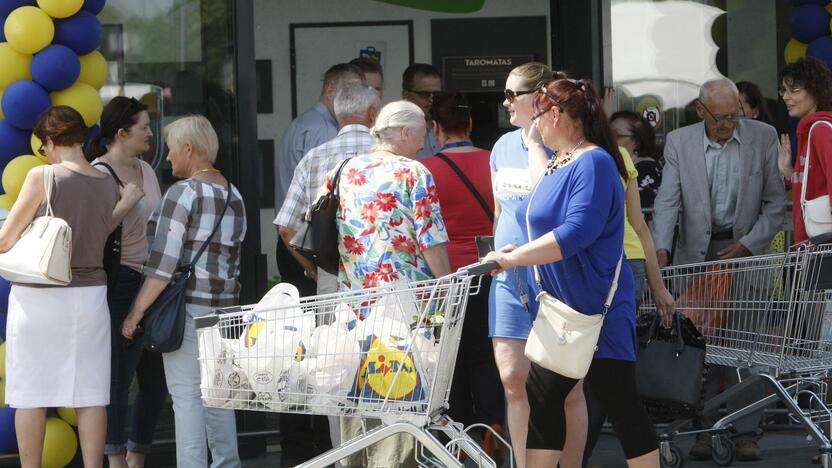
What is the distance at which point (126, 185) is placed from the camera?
672 centimetres

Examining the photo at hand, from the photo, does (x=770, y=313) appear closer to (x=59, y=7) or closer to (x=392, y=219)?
(x=392, y=219)

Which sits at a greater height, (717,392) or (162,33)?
(162,33)

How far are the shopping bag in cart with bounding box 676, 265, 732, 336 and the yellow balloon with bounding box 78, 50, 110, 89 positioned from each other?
3.30 metres

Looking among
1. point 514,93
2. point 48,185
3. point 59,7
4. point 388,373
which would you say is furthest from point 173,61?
point 388,373

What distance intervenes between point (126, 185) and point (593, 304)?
Answer: 2879 mm

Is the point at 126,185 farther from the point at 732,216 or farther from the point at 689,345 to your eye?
the point at 732,216

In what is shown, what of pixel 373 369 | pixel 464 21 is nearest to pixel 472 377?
pixel 373 369

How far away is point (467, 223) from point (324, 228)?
0.83 meters

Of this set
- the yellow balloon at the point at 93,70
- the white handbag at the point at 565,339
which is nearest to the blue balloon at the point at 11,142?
the yellow balloon at the point at 93,70

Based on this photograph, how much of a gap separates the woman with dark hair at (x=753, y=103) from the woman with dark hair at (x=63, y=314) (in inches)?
169

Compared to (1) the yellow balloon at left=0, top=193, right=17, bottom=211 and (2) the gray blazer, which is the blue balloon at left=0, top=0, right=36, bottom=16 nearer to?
(1) the yellow balloon at left=0, top=193, right=17, bottom=211

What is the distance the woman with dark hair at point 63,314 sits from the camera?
6289 millimetres

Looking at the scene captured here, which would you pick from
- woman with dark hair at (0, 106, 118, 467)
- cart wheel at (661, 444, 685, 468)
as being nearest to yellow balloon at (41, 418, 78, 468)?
woman with dark hair at (0, 106, 118, 467)

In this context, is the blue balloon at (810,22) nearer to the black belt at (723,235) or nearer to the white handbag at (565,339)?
the black belt at (723,235)
